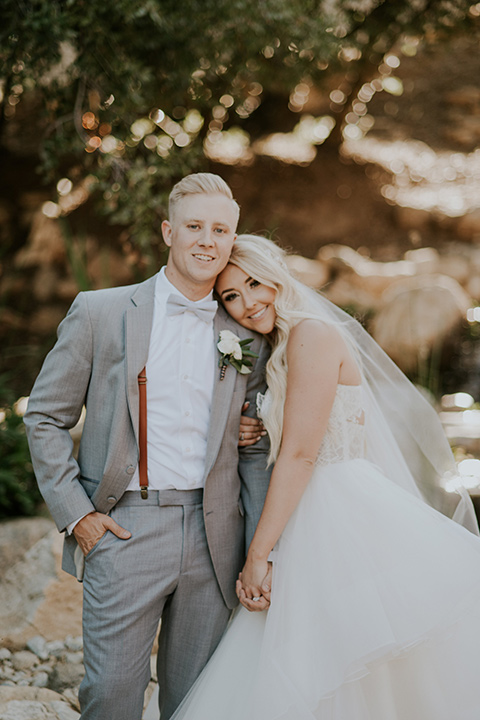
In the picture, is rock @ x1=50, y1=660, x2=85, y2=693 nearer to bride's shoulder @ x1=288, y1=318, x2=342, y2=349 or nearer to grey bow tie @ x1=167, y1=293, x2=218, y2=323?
grey bow tie @ x1=167, y1=293, x2=218, y2=323

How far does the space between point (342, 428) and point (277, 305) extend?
0.60 m

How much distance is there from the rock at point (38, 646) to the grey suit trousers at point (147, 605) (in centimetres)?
117

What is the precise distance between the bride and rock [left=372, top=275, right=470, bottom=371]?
174 inches

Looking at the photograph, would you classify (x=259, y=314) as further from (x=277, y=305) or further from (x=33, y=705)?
(x=33, y=705)

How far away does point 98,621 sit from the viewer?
2363 mm

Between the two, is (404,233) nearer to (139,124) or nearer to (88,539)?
(139,124)

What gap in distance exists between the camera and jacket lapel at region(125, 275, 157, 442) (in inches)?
94.8

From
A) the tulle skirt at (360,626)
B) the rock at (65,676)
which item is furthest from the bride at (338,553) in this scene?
the rock at (65,676)

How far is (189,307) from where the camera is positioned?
257 cm

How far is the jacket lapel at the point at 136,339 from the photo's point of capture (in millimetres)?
2408

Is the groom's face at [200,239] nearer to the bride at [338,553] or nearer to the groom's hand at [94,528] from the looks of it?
the bride at [338,553]

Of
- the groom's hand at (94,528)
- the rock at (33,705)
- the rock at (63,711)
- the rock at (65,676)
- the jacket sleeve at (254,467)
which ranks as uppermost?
the jacket sleeve at (254,467)

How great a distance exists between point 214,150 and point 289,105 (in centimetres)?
254

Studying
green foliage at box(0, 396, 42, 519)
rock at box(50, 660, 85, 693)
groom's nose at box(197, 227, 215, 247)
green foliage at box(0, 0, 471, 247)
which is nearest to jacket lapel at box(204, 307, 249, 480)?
groom's nose at box(197, 227, 215, 247)
